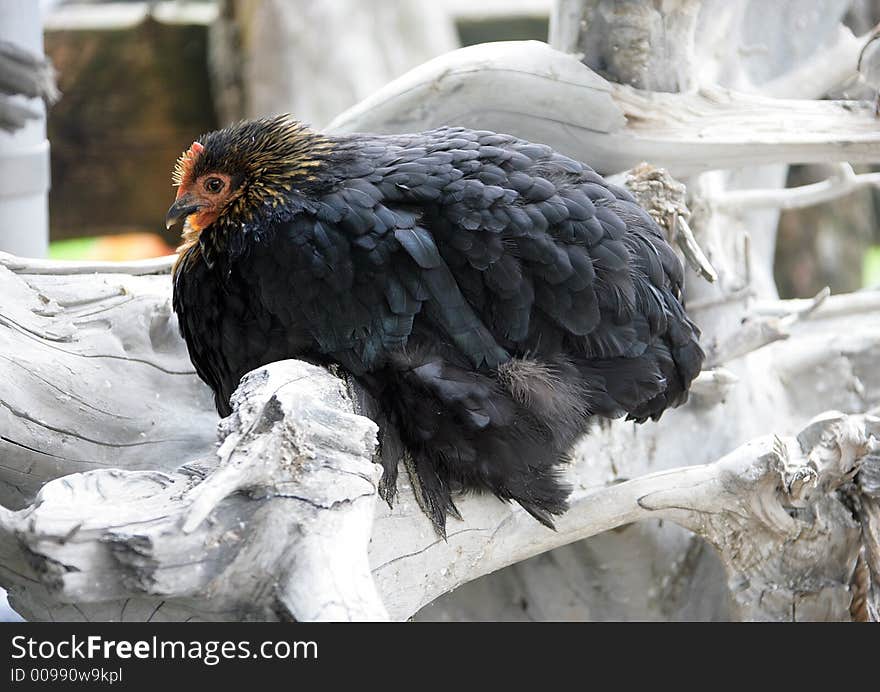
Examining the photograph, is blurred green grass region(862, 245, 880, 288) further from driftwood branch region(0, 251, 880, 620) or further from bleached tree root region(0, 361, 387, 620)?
bleached tree root region(0, 361, 387, 620)

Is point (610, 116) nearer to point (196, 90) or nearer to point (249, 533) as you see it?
point (249, 533)

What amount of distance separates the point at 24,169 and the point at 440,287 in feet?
4.44

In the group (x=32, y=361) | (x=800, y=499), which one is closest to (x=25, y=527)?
(x=32, y=361)

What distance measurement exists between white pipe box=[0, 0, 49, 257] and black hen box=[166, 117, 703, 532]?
95 cm

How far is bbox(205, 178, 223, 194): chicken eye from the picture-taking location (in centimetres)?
158

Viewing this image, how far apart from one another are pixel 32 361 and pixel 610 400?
35.4 inches

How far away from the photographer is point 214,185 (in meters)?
1.59

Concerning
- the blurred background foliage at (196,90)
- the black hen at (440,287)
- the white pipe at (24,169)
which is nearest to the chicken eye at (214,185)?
the black hen at (440,287)

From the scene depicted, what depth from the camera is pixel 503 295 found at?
1508 mm

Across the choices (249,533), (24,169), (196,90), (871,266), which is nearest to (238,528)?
(249,533)

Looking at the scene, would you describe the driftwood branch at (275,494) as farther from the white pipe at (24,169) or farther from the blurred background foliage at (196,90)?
the blurred background foliage at (196,90)

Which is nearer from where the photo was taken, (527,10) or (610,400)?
(610,400)

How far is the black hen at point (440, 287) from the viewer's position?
148cm
